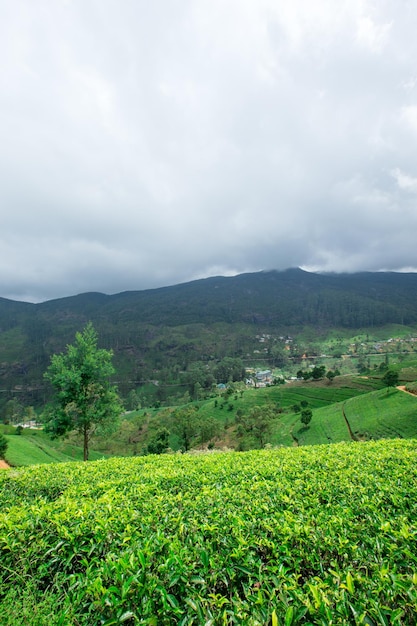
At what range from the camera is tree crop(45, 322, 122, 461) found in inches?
813

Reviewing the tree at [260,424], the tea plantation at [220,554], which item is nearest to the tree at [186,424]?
the tree at [260,424]

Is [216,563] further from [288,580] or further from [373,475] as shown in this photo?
[373,475]

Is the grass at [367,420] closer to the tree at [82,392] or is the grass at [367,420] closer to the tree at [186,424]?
the tree at [186,424]

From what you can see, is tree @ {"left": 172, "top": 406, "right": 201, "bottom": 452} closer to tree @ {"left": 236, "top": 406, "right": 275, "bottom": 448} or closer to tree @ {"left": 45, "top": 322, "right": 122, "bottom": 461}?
tree @ {"left": 236, "top": 406, "right": 275, "bottom": 448}

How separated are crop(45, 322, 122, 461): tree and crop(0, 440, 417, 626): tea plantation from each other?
14.4 metres

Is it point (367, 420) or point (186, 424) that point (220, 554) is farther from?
point (367, 420)

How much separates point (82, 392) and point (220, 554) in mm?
19609

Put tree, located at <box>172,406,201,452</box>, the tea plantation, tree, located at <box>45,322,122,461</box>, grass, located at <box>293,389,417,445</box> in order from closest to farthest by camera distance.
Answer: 1. the tea plantation
2. tree, located at <box>45,322,122,461</box>
3. grass, located at <box>293,389,417,445</box>
4. tree, located at <box>172,406,201,452</box>

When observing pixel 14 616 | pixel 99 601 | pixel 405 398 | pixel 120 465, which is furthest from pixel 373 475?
pixel 405 398

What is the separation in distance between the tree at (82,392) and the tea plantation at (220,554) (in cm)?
1440

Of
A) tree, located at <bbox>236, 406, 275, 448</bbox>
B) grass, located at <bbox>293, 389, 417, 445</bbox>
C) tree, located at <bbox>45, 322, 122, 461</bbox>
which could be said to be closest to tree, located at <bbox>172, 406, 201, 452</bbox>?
tree, located at <bbox>236, 406, 275, 448</bbox>

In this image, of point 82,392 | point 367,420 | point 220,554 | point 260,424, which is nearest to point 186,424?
point 260,424

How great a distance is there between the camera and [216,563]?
3.68 metres

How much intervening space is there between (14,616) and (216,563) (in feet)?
8.26
